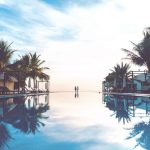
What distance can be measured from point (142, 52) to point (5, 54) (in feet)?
35.6

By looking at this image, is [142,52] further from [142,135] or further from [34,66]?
[142,135]

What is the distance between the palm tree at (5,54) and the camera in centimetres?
2431

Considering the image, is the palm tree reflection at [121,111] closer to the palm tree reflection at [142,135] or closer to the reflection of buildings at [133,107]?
the reflection of buildings at [133,107]

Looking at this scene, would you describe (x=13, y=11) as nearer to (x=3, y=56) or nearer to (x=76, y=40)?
(x=76, y=40)

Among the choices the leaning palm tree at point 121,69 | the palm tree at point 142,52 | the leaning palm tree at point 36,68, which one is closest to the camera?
the palm tree at point 142,52

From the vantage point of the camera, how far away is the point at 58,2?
12672mm

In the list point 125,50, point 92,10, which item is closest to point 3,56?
point 125,50

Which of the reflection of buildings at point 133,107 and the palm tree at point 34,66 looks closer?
the reflection of buildings at point 133,107

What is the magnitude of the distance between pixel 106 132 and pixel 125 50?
21.3 m

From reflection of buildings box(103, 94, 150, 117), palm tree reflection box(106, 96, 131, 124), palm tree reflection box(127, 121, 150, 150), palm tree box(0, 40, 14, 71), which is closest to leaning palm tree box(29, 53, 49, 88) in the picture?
palm tree box(0, 40, 14, 71)

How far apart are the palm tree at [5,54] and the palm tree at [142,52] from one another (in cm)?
968

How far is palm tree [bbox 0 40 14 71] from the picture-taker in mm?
24312

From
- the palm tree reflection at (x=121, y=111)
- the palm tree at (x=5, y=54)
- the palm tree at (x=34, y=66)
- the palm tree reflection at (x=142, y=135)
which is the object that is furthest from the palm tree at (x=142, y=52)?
the palm tree reflection at (x=142, y=135)

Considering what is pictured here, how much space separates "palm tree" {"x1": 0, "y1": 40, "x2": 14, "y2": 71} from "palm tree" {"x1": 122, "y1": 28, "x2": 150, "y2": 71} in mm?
9676
